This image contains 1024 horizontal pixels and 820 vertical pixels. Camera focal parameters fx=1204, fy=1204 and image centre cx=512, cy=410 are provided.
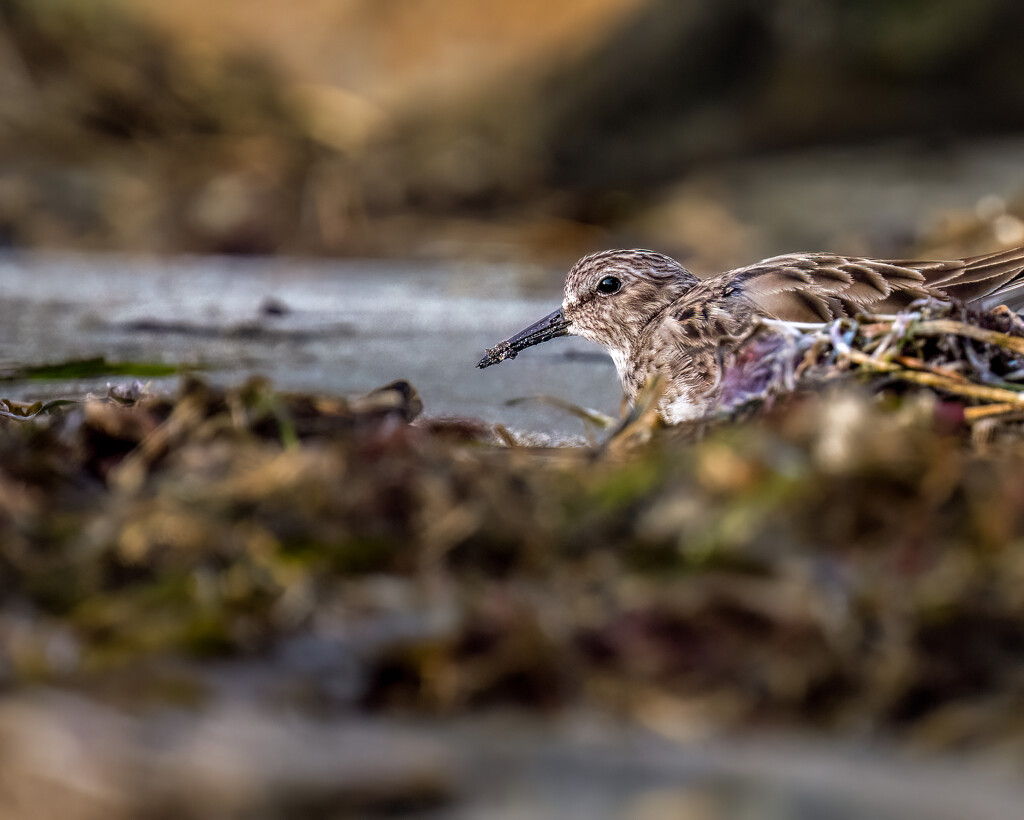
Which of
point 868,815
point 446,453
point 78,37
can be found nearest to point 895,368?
point 446,453

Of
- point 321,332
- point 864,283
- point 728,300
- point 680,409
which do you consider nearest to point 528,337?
point 728,300

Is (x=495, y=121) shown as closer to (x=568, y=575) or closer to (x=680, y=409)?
(x=680, y=409)

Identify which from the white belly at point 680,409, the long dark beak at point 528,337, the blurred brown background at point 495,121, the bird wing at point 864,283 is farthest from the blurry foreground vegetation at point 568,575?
the blurred brown background at point 495,121

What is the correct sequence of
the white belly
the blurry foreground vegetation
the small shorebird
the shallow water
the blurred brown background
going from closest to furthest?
1. the blurry foreground vegetation
2. the white belly
3. the small shorebird
4. the shallow water
5. the blurred brown background

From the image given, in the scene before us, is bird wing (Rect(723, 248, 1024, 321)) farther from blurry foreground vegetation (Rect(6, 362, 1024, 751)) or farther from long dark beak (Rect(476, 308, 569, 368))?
blurry foreground vegetation (Rect(6, 362, 1024, 751))

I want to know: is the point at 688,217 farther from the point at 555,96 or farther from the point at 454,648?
the point at 454,648

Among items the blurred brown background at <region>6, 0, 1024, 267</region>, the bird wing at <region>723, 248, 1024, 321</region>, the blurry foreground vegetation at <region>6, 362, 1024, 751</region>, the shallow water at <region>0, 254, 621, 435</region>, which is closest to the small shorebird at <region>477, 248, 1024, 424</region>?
the bird wing at <region>723, 248, 1024, 321</region>

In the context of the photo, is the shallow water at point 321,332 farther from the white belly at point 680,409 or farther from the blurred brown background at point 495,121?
the blurred brown background at point 495,121
